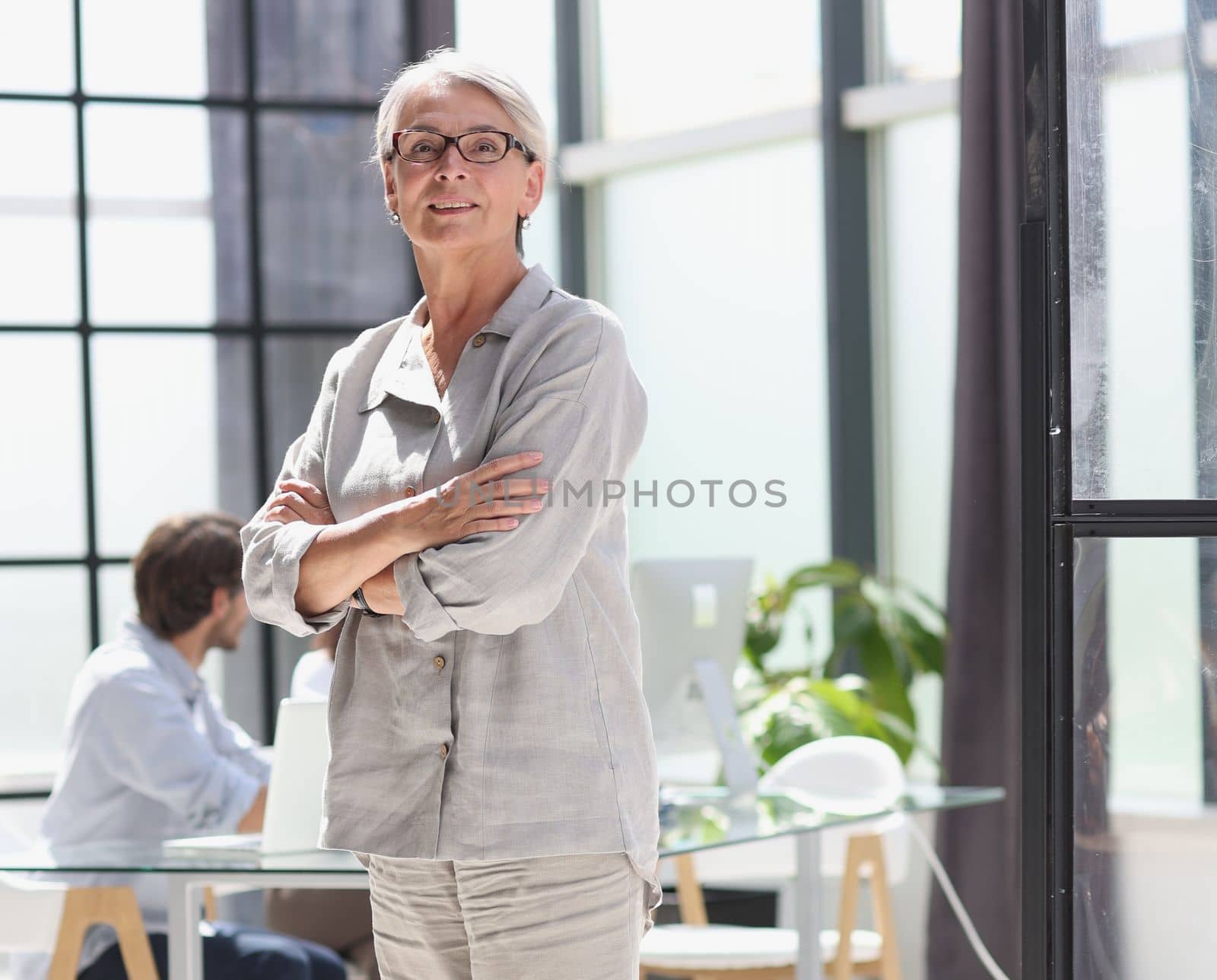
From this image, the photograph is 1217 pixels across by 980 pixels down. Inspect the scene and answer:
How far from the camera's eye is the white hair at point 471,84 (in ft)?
5.10

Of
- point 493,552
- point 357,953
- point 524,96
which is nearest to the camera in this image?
point 493,552

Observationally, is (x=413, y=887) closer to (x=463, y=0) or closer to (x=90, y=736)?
(x=90, y=736)

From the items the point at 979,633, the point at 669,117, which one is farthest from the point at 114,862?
the point at 669,117

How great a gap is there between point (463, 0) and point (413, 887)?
4.03 meters

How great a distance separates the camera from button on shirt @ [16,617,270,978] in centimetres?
274

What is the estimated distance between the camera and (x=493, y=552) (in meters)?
1.42

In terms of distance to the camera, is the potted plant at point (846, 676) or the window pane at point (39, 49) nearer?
the potted plant at point (846, 676)

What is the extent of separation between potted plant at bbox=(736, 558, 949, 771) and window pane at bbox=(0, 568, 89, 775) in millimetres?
1929

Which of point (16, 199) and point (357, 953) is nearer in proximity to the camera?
point (357, 953)

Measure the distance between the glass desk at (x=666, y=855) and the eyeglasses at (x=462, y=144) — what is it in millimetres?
1153

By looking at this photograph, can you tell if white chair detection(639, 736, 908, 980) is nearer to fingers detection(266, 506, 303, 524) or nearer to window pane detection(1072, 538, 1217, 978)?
window pane detection(1072, 538, 1217, 978)

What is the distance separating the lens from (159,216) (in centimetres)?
465

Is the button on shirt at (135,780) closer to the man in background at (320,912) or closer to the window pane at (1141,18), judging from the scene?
the man in background at (320,912)

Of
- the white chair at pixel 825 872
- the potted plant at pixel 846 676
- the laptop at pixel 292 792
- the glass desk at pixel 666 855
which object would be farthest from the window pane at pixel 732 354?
the laptop at pixel 292 792
